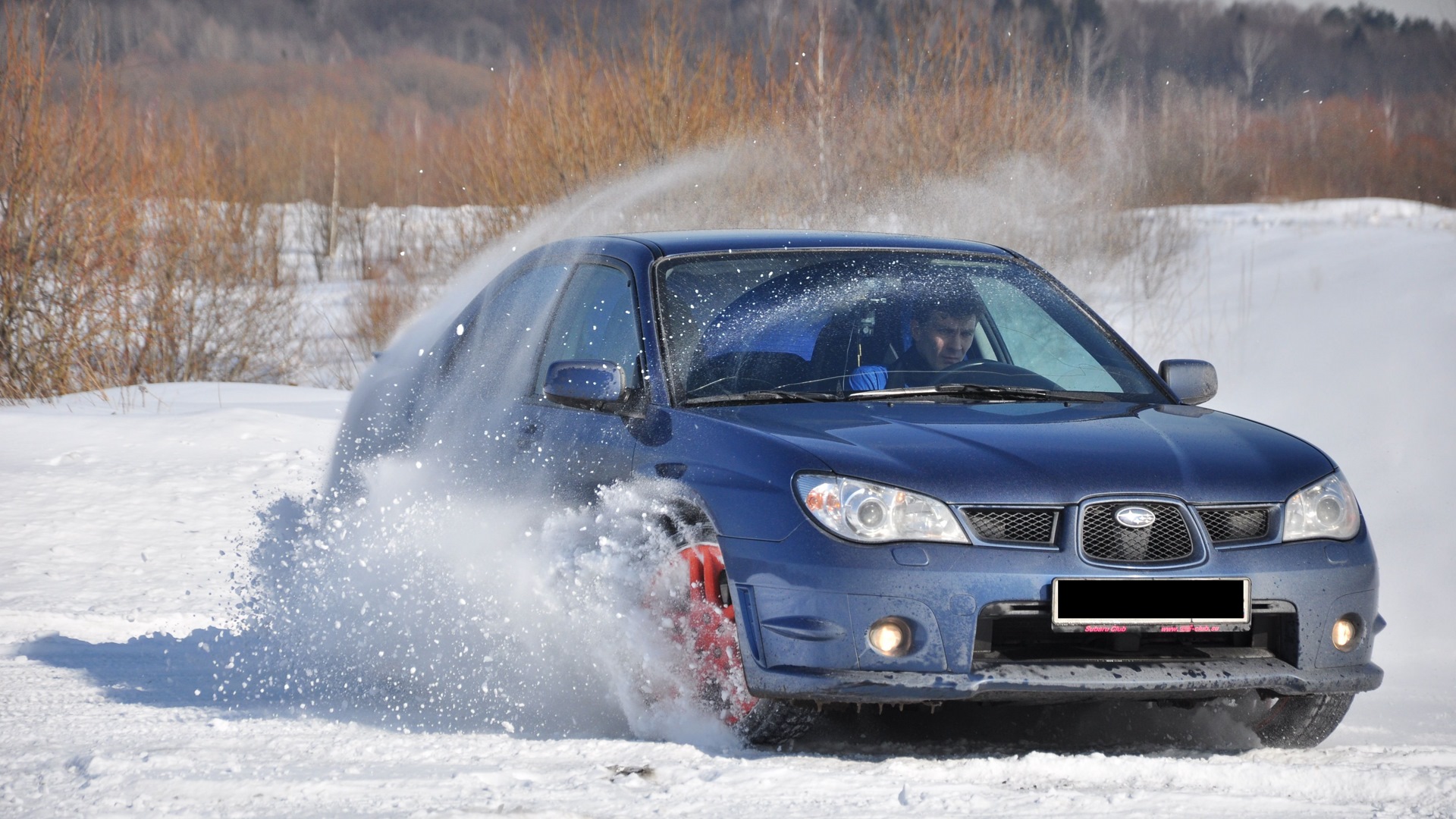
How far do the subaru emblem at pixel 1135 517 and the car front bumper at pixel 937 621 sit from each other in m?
0.11

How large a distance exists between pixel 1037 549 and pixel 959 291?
166cm

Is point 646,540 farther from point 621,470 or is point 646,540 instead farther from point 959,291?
point 959,291

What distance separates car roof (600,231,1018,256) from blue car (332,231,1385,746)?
0.11 meters

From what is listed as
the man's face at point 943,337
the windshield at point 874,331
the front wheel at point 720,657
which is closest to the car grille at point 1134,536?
the front wheel at point 720,657

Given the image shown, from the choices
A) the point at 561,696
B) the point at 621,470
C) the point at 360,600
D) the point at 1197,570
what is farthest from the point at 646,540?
the point at 360,600

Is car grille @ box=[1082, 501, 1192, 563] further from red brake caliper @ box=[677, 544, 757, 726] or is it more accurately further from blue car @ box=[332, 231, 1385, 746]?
red brake caliper @ box=[677, 544, 757, 726]

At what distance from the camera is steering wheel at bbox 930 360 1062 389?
474cm

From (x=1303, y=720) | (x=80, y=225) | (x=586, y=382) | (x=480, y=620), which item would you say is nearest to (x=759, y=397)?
(x=586, y=382)

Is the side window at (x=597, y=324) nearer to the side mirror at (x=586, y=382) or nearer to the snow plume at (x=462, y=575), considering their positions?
the snow plume at (x=462, y=575)

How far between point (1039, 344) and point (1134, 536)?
1.48 meters

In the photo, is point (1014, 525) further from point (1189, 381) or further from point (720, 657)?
point (1189, 381)

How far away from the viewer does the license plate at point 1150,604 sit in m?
3.65

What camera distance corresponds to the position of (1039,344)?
513 cm

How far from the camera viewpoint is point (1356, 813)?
3.38m
